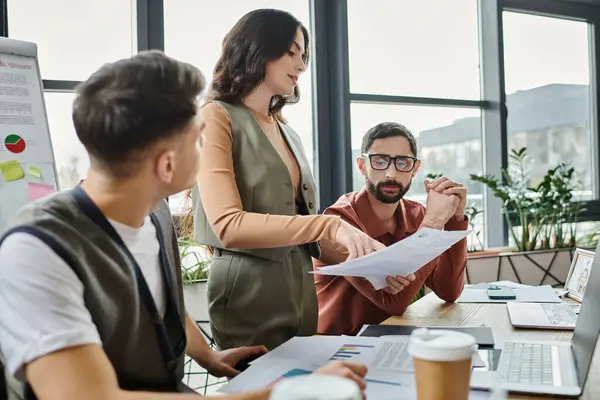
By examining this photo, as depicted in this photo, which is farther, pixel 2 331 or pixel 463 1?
pixel 463 1

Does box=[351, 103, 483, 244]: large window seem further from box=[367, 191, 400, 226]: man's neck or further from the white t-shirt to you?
the white t-shirt

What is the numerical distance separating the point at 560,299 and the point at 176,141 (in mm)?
1428

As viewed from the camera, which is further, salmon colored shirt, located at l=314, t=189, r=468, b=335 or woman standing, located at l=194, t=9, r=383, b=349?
salmon colored shirt, located at l=314, t=189, r=468, b=335

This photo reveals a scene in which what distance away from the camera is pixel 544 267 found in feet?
10.8

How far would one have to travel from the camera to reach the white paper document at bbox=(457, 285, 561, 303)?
1779 mm

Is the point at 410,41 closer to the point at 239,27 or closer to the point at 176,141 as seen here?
the point at 239,27

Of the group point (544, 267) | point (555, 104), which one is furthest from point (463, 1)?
point (544, 267)

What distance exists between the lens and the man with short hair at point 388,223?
1.67 metres

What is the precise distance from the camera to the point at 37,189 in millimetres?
2016

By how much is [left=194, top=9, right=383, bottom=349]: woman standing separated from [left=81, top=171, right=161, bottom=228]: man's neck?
0.37m

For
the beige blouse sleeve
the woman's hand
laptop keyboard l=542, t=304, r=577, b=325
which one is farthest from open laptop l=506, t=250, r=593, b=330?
the beige blouse sleeve

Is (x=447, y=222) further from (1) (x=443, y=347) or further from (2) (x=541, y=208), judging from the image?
(2) (x=541, y=208)

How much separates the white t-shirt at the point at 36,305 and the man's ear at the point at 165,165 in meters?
0.20

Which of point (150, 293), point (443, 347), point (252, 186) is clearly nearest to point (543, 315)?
point (252, 186)
